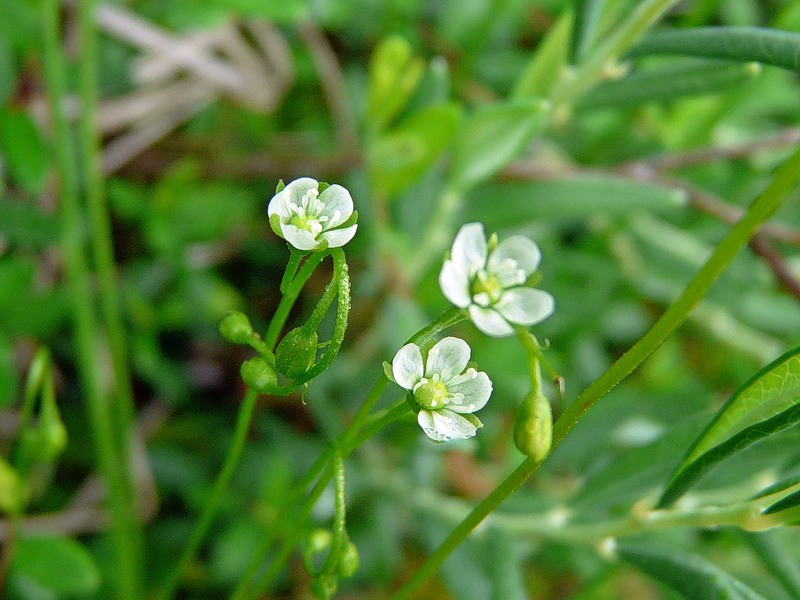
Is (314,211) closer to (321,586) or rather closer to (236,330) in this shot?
(236,330)

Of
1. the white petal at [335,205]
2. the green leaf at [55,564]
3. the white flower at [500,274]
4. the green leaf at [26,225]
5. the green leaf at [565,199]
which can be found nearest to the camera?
the white petal at [335,205]

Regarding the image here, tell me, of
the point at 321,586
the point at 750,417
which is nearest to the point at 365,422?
the point at 321,586

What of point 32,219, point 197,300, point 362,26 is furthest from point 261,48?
point 32,219

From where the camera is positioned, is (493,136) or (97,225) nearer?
(493,136)

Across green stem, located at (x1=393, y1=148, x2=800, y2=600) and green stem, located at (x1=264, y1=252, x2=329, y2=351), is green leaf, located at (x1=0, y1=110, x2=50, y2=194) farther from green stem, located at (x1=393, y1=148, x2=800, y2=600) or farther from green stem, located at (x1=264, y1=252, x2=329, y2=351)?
green stem, located at (x1=393, y1=148, x2=800, y2=600)

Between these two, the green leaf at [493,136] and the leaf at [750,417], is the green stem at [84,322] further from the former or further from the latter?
the leaf at [750,417]

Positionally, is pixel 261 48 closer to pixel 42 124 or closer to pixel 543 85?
pixel 42 124

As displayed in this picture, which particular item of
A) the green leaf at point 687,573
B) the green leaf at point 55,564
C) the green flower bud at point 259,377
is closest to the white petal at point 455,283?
the green flower bud at point 259,377
